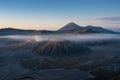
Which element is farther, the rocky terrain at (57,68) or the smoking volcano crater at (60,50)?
the smoking volcano crater at (60,50)

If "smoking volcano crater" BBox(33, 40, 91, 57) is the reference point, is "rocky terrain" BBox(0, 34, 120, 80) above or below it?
below

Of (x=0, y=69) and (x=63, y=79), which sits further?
(x=0, y=69)

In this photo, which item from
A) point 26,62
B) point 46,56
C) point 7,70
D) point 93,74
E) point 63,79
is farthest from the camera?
point 46,56

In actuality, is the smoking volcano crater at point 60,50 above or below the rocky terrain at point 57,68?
above

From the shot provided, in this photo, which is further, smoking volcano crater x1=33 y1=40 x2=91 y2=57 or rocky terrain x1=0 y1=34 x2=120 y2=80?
smoking volcano crater x1=33 y1=40 x2=91 y2=57

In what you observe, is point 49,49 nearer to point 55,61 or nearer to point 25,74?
point 55,61

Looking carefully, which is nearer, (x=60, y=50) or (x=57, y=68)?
(x=57, y=68)

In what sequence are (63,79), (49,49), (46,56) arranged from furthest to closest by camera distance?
(49,49) → (46,56) → (63,79)

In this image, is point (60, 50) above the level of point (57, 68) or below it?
above

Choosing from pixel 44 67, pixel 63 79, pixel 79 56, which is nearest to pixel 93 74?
pixel 63 79
